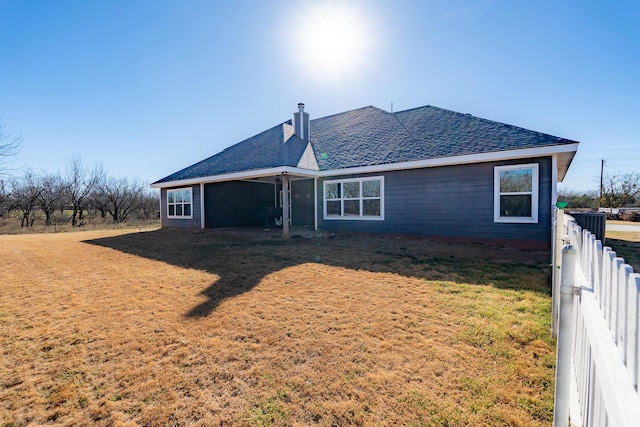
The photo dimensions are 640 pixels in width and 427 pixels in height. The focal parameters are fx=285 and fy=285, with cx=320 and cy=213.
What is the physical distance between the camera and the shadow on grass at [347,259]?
5.02m

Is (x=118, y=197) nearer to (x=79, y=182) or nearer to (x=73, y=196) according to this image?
(x=79, y=182)

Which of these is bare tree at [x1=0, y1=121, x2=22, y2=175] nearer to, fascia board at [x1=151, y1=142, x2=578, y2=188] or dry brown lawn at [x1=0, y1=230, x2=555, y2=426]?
fascia board at [x1=151, y1=142, x2=578, y2=188]

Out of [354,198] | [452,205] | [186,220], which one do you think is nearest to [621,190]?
[452,205]

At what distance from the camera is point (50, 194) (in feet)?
78.6

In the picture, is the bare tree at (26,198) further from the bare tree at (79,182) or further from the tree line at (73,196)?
the bare tree at (79,182)

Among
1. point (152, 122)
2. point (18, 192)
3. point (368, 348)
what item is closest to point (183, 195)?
point (152, 122)

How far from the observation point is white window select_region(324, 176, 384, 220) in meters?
10.2

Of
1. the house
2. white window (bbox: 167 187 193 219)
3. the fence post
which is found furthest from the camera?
white window (bbox: 167 187 193 219)

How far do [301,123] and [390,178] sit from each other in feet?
20.1

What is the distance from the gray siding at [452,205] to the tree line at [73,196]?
2238cm

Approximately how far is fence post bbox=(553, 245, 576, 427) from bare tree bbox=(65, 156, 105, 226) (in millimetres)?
30655

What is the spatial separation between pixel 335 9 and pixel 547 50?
674 cm

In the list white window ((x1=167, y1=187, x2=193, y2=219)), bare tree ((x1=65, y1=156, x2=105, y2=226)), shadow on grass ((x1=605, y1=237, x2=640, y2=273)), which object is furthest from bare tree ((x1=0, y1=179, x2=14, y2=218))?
shadow on grass ((x1=605, y1=237, x2=640, y2=273))

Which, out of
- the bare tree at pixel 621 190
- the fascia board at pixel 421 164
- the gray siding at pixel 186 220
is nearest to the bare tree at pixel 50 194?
the gray siding at pixel 186 220
